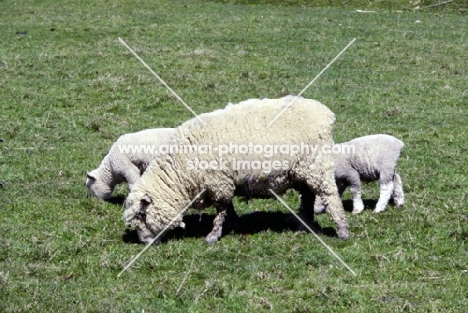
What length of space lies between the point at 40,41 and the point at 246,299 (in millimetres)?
18841

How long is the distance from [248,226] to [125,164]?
8.77 ft

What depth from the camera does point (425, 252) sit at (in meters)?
8.83

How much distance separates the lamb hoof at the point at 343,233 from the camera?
9359mm

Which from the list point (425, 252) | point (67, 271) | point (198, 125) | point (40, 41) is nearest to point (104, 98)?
point (40, 41)

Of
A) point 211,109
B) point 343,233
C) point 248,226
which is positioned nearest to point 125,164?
point 248,226

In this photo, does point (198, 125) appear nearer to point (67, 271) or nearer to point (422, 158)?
point (67, 271)

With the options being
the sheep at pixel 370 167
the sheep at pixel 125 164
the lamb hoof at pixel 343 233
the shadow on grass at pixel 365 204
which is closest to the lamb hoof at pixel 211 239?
the lamb hoof at pixel 343 233

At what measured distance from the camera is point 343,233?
9383mm

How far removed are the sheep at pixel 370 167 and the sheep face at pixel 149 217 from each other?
2752 millimetres

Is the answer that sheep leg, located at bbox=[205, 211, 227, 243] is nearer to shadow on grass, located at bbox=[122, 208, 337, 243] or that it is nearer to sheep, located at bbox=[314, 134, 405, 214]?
shadow on grass, located at bbox=[122, 208, 337, 243]

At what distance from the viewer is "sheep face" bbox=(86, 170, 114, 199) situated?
37.4 feet

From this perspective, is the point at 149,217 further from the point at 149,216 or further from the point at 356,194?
the point at 356,194

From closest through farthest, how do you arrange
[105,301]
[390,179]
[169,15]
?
1. [105,301]
2. [390,179]
3. [169,15]

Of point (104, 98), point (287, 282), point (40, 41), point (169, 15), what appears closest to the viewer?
point (287, 282)
